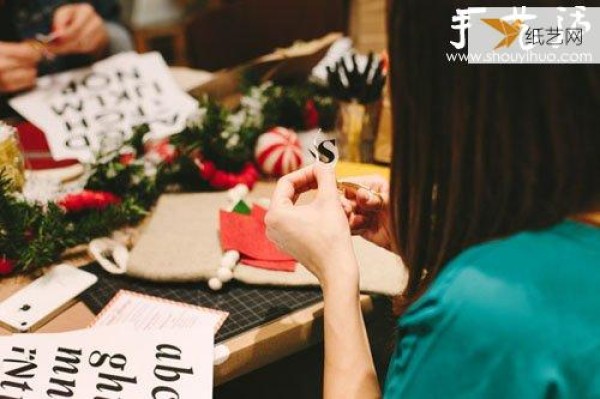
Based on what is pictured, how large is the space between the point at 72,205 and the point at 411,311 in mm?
724

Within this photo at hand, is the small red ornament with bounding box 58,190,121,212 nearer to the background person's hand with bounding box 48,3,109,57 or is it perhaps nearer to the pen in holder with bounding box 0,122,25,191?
the pen in holder with bounding box 0,122,25,191

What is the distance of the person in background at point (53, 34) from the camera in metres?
1.46

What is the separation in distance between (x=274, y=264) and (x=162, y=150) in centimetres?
42

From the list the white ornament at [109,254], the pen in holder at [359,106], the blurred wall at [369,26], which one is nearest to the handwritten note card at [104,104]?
the white ornament at [109,254]

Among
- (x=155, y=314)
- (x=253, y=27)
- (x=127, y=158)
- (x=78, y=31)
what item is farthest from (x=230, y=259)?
(x=253, y=27)

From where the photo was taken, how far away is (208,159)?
1244mm

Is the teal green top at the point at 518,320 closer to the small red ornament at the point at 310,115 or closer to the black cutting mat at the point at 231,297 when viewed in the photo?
the black cutting mat at the point at 231,297

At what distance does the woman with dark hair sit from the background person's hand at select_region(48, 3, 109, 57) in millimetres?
1281

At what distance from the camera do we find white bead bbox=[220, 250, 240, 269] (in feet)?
3.23

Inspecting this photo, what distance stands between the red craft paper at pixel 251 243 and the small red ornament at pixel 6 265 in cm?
35

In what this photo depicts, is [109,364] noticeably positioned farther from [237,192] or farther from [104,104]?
[104,104]

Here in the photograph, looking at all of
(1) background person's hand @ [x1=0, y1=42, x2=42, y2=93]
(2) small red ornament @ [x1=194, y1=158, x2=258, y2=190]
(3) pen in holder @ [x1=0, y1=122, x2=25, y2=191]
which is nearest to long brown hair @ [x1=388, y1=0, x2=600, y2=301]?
(2) small red ornament @ [x1=194, y1=158, x2=258, y2=190]

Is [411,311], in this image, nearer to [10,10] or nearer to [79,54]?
[79,54]

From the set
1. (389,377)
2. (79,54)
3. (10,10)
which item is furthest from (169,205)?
(10,10)
